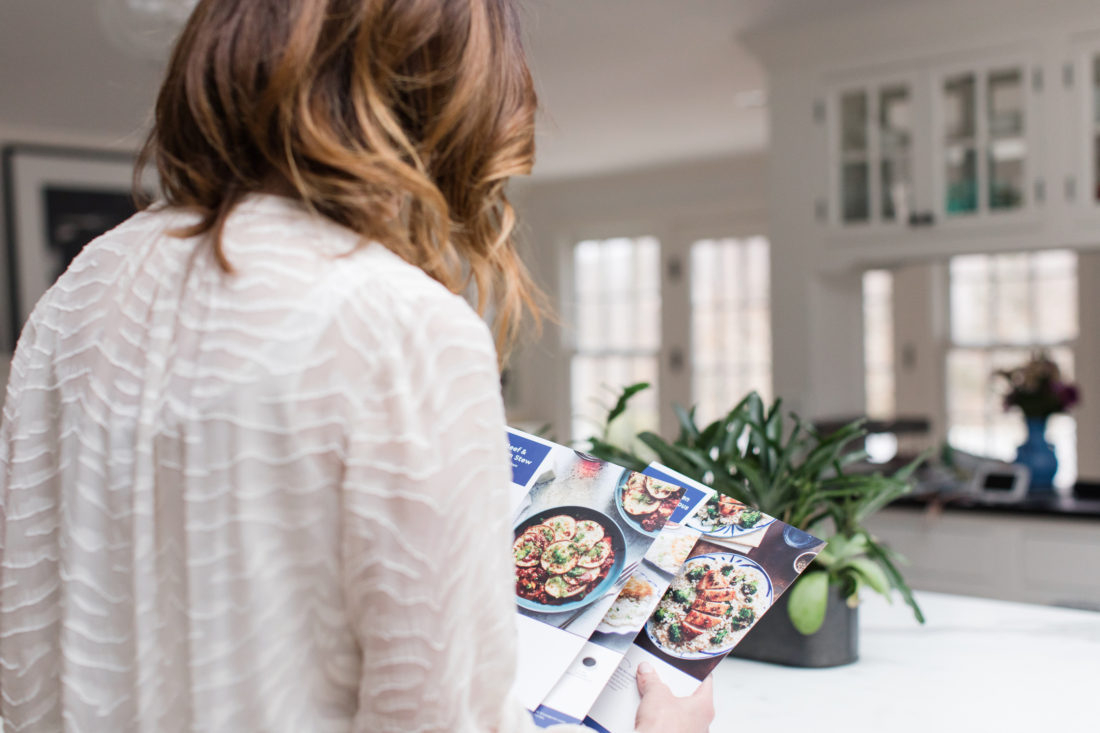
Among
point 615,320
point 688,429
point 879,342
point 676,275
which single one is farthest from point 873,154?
point 615,320

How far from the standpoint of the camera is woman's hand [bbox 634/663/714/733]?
70 cm

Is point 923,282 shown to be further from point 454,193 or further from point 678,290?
point 454,193

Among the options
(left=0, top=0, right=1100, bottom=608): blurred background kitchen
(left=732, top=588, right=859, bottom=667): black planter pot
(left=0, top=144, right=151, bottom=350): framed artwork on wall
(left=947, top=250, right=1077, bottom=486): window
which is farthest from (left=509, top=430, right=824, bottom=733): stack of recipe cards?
(left=0, top=144, right=151, bottom=350): framed artwork on wall

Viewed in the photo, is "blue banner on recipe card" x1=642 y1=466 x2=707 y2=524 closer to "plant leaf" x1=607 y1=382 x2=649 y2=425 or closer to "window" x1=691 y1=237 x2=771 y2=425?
"plant leaf" x1=607 y1=382 x2=649 y2=425

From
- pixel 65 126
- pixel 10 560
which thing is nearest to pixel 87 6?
pixel 65 126

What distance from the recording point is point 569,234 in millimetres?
6801

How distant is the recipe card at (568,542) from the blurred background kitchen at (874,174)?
0.44 meters

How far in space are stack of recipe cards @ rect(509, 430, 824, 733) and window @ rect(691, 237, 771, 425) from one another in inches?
206

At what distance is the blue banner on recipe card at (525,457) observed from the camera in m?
0.85

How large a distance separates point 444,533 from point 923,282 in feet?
17.0

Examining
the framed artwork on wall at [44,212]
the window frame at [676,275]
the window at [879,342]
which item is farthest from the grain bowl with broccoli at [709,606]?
Answer: the window frame at [676,275]

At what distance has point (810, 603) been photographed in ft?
3.56

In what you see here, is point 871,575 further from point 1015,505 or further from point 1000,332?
point 1000,332

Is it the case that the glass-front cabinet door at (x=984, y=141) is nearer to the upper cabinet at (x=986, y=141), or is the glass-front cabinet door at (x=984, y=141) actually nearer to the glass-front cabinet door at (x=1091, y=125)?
the upper cabinet at (x=986, y=141)
